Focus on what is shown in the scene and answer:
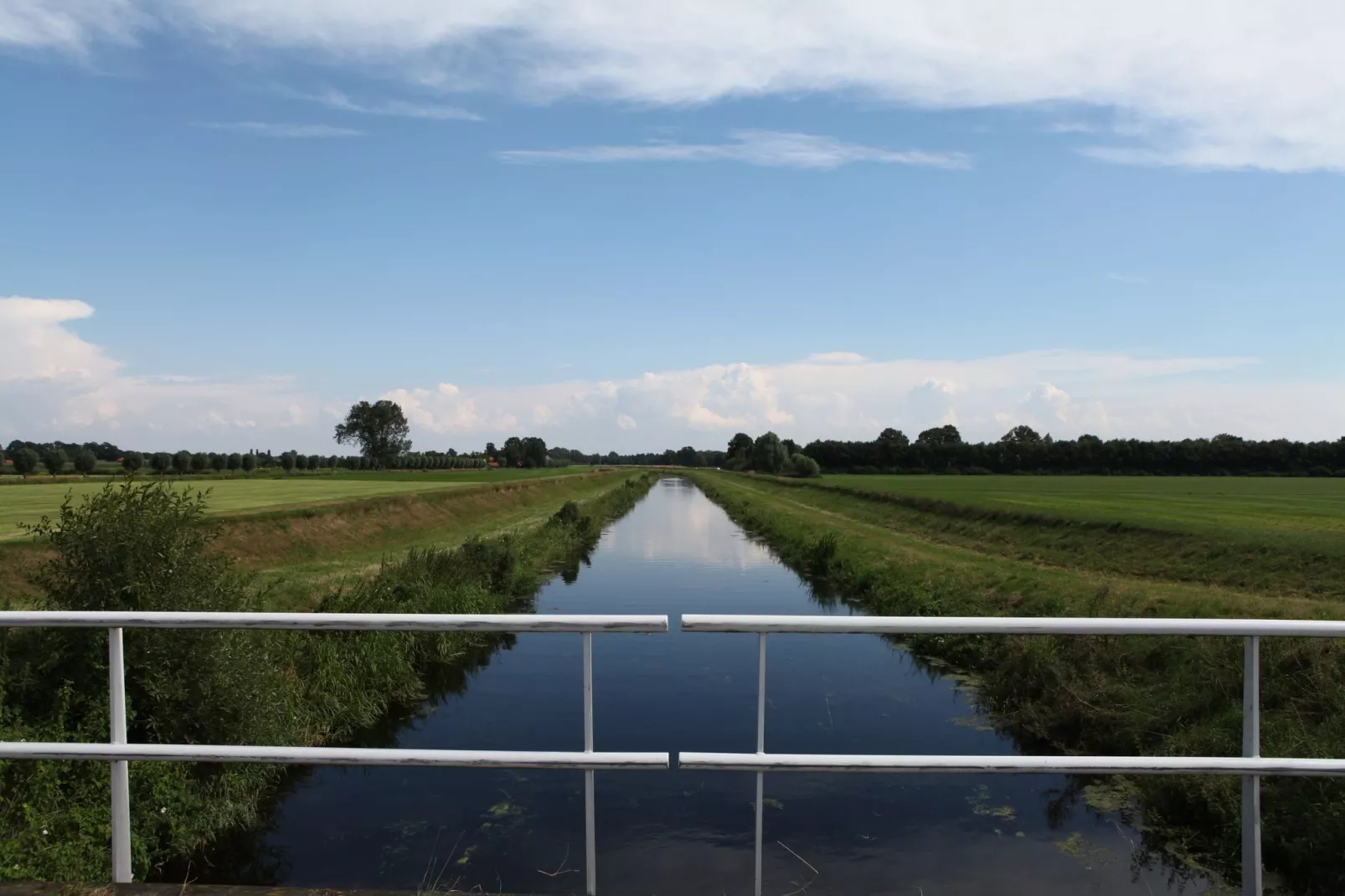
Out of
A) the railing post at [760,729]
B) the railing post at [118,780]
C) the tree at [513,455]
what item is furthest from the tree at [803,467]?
the railing post at [118,780]

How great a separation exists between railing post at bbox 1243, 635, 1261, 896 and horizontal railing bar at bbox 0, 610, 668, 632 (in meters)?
2.26

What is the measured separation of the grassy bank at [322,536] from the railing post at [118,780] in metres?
5.91

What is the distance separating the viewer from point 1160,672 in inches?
425

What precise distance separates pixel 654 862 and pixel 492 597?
12814 mm

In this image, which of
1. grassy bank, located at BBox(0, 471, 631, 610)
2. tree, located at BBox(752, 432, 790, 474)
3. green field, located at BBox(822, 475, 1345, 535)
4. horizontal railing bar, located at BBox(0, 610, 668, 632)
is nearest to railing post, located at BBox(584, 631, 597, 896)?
horizontal railing bar, located at BBox(0, 610, 668, 632)

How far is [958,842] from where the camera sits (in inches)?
322

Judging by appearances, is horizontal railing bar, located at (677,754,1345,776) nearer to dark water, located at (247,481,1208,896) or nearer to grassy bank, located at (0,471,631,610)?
dark water, located at (247,481,1208,896)

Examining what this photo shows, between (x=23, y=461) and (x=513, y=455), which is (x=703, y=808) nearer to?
(x=23, y=461)

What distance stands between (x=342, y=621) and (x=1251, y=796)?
3725 millimetres

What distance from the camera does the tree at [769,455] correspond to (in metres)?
150

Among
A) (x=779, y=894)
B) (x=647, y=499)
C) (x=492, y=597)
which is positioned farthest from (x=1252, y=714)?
(x=647, y=499)

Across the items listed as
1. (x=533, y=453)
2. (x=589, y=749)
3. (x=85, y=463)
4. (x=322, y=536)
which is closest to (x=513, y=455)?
(x=533, y=453)

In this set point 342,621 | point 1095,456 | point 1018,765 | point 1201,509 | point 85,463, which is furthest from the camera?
point 1095,456

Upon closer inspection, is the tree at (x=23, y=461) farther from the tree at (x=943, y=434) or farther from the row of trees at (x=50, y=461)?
the tree at (x=943, y=434)
